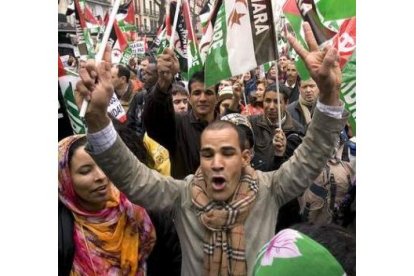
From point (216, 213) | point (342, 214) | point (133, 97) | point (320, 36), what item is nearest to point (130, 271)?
point (216, 213)

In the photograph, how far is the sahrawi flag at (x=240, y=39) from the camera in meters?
2.97

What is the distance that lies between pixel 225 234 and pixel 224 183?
192 mm

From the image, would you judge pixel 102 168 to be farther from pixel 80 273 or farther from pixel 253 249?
pixel 253 249

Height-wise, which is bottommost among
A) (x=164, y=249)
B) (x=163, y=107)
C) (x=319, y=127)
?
(x=164, y=249)

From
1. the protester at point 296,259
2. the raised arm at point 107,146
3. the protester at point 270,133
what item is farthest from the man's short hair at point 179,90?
the protester at point 296,259

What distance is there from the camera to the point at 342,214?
3121 mm

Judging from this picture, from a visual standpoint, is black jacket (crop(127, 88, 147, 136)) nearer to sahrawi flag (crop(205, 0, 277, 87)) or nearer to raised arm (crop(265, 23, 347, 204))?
sahrawi flag (crop(205, 0, 277, 87))

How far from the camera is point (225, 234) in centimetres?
Answer: 223

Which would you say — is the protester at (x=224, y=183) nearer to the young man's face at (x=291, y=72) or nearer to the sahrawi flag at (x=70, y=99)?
the sahrawi flag at (x=70, y=99)

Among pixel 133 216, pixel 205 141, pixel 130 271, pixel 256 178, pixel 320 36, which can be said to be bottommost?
pixel 130 271

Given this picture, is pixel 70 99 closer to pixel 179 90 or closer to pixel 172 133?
pixel 172 133

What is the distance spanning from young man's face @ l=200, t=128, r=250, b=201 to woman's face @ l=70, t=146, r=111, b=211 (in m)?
0.41

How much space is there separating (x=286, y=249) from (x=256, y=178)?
1012mm

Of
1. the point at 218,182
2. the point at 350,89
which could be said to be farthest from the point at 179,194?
the point at 350,89
